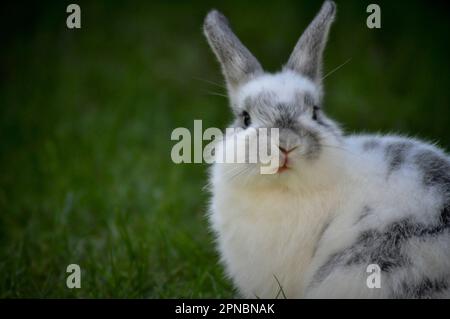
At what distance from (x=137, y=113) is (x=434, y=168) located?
420 cm

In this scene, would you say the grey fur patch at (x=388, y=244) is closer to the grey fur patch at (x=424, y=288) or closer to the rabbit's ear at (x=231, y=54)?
the grey fur patch at (x=424, y=288)

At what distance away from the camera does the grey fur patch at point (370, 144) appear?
403 cm

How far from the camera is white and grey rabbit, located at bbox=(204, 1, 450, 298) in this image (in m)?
3.36

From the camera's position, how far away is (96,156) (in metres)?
6.58

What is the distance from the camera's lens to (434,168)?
3686mm

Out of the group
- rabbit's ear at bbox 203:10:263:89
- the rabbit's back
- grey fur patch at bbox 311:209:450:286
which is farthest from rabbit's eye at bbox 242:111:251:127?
grey fur patch at bbox 311:209:450:286

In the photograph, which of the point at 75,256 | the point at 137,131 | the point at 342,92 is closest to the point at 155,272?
the point at 75,256

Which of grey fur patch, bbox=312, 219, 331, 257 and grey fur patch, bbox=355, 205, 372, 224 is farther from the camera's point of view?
grey fur patch, bbox=312, 219, 331, 257

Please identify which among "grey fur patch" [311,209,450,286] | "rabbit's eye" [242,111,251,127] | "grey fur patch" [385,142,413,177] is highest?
"rabbit's eye" [242,111,251,127]

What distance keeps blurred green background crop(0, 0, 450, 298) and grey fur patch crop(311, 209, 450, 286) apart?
133cm

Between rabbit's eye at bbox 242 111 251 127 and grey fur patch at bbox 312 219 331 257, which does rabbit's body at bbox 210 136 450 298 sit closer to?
grey fur patch at bbox 312 219 331 257

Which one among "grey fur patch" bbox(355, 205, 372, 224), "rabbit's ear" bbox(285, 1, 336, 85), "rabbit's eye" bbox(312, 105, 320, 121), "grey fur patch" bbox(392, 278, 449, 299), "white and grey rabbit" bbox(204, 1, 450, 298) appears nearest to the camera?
"grey fur patch" bbox(392, 278, 449, 299)

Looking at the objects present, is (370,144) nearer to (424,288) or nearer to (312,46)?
(312,46)

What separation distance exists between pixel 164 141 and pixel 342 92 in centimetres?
216
